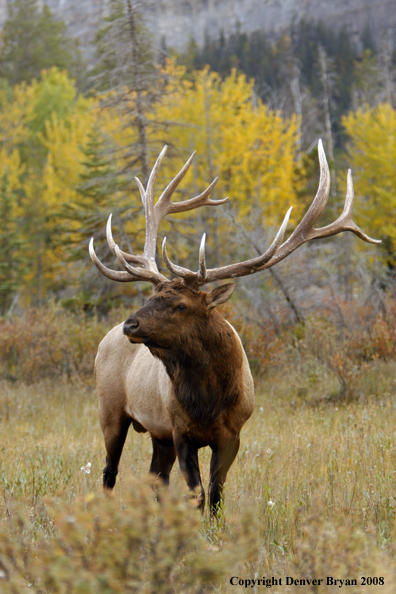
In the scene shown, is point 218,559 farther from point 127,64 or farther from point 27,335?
point 127,64

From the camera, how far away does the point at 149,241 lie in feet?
15.9

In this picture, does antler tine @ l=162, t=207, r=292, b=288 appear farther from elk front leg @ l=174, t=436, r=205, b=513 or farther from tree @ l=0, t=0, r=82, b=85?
tree @ l=0, t=0, r=82, b=85

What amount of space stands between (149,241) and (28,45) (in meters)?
46.3

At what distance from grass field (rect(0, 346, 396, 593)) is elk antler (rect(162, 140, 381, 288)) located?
136cm

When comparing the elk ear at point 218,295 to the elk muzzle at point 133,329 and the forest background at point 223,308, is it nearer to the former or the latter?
the elk muzzle at point 133,329

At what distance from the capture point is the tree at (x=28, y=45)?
44219 millimetres

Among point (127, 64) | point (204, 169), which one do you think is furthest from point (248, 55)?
point (127, 64)

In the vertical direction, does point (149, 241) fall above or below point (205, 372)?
above

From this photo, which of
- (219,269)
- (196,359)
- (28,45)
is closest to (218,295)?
(219,269)

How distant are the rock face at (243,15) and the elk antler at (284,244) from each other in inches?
3644

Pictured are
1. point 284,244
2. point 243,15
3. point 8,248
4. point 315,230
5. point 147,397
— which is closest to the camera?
point 284,244

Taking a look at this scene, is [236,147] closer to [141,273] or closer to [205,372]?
[141,273]

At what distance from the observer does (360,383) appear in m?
7.77

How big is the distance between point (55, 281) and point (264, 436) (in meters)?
21.8
